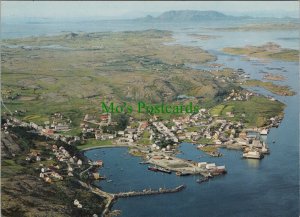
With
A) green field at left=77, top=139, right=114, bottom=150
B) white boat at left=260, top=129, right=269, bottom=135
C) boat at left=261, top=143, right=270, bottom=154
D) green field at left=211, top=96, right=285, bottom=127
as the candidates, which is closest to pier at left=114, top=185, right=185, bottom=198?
boat at left=261, top=143, right=270, bottom=154

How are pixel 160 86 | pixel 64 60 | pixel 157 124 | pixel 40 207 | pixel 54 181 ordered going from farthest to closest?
pixel 64 60 < pixel 160 86 < pixel 157 124 < pixel 54 181 < pixel 40 207

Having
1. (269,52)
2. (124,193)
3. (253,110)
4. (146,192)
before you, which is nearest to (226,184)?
(146,192)

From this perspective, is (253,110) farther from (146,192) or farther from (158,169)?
(146,192)

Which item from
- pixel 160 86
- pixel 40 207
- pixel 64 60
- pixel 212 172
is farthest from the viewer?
pixel 64 60

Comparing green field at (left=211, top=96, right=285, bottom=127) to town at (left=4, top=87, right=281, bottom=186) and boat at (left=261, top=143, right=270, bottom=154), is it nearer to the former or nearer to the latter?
town at (left=4, top=87, right=281, bottom=186)

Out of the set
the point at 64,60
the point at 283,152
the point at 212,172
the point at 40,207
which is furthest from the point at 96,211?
the point at 64,60

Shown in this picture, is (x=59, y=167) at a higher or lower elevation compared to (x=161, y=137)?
higher

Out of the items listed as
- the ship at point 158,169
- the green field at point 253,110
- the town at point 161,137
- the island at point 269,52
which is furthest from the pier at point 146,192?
the island at point 269,52

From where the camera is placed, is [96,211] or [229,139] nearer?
[96,211]

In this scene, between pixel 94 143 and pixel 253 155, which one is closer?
pixel 253 155

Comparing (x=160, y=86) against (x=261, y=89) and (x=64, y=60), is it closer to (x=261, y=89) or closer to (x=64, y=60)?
(x=261, y=89)

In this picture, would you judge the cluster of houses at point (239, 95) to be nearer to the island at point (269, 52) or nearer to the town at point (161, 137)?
the town at point (161, 137)
